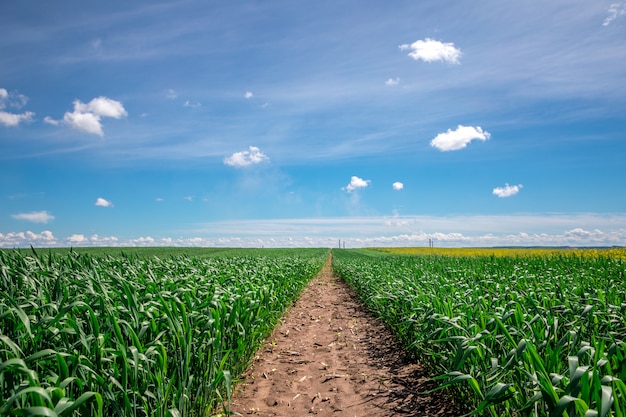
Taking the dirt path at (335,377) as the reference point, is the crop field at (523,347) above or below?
above

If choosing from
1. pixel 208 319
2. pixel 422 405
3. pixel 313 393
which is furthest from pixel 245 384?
pixel 422 405

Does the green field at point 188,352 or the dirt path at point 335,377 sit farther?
the dirt path at point 335,377

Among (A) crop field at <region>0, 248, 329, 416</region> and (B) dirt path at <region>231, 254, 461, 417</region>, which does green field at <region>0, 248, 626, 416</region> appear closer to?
(A) crop field at <region>0, 248, 329, 416</region>

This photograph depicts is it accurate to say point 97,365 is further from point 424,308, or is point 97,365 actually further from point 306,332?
point 306,332

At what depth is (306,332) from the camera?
9812 millimetres

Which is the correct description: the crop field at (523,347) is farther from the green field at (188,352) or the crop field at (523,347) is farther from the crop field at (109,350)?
the crop field at (109,350)

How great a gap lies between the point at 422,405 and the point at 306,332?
16.2ft

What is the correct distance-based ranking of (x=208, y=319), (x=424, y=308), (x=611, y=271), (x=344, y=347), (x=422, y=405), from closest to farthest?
1. (x=208, y=319)
2. (x=422, y=405)
3. (x=424, y=308)
4. (x=344, y=347)
5. (x=611, y=271)

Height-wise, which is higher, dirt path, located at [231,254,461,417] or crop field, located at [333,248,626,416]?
crop field, located at [333,248,626,416]

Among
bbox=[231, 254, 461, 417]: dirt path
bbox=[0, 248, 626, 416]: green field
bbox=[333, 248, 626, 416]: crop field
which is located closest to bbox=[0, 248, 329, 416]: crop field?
bbox=[0, 248, 626, 416]: green field

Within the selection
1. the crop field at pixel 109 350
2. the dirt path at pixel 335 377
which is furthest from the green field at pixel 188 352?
the dirt path at pixel 335 377

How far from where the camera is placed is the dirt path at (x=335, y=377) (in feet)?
17.0

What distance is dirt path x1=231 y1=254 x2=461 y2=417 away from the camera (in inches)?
204

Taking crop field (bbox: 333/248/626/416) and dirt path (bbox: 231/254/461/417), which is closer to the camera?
crop field (bbox: 333/248/626/416)
